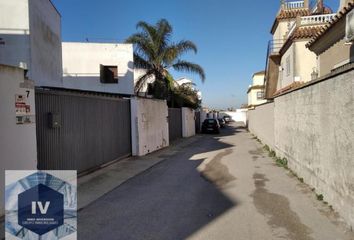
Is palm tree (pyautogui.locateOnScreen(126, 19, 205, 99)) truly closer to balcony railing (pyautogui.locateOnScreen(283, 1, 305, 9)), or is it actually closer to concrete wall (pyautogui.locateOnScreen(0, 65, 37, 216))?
balcony railing (pyautogui.locateOnScreen(283, 1, 305, 9))

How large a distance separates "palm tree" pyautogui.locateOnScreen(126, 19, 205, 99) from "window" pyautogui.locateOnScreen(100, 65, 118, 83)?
1.64 meters

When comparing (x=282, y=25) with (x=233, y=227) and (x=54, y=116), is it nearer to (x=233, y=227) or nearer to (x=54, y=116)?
A: (x=54, y=116)

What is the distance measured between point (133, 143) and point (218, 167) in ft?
15.9

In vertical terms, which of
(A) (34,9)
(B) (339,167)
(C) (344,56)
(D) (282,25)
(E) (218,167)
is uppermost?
(D) (282,25)

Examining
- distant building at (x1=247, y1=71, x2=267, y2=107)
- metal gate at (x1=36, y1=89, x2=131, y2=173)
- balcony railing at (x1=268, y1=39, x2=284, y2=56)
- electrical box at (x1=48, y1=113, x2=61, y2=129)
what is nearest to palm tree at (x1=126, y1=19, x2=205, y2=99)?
balcony railing at (x1=268, y1=39, x2=284, y2=56)

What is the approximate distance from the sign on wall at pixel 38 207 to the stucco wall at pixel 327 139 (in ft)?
14.4

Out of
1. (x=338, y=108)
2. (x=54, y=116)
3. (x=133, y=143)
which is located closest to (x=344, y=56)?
(x=338, y=108)

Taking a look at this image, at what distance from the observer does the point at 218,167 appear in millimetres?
12633

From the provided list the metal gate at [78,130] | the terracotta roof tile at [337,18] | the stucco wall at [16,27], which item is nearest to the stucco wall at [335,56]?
the terracotta roof tile at [337,18]

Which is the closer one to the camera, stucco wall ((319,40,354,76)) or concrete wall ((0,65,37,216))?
concrete wall ((0,65,37,216))

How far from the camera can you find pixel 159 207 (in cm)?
707

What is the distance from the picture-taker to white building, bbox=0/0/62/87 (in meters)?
14.0

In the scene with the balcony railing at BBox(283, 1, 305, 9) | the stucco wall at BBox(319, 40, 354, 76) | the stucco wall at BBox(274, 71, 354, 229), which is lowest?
the stucco wall at BBox(274, 71, 354, 229)

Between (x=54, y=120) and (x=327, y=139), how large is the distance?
624 cm
